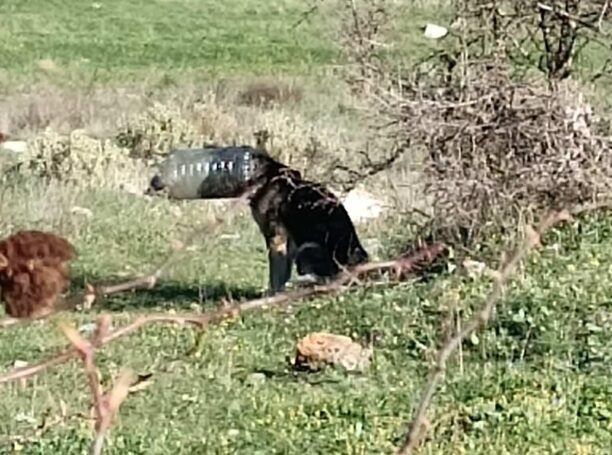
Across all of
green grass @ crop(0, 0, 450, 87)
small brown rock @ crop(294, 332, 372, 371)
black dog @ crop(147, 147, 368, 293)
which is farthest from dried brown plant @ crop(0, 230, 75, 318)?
green grass @ crop(0, 0, 450, 87)

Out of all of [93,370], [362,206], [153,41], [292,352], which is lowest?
[362,206]

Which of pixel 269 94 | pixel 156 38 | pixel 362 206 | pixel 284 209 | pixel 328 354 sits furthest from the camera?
pixel 156 38

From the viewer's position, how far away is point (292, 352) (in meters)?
8.12

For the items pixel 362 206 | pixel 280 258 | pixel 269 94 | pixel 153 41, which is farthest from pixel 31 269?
pixel 153 41

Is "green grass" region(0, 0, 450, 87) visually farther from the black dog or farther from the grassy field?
the black dog

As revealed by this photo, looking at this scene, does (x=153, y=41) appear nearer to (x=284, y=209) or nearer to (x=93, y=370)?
(x=284, y=209)

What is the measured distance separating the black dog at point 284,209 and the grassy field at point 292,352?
39 cm

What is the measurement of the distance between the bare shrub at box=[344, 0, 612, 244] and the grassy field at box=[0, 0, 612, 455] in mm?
436

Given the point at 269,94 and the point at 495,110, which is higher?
the point at 495,110

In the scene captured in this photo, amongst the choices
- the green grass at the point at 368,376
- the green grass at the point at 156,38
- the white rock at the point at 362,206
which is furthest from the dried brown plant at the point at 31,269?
the green grass at the point at 156,38

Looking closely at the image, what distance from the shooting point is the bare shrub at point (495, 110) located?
33.7ft

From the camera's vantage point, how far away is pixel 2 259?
1937 millimetres

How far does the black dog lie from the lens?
10.9 metres

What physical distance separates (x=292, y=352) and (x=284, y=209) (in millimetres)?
3083
